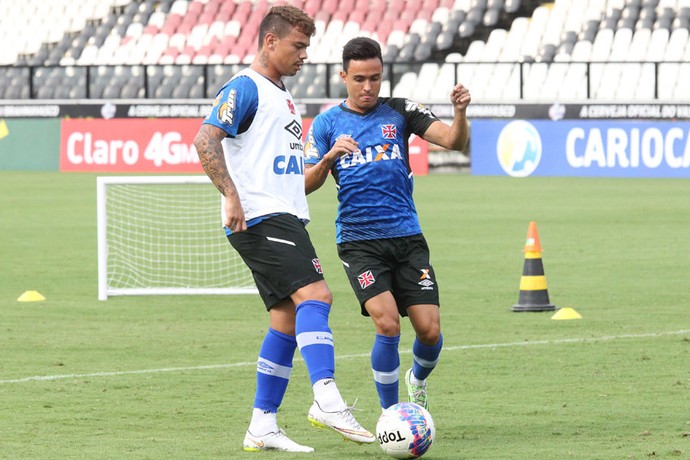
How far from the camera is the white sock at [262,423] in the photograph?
259 inches

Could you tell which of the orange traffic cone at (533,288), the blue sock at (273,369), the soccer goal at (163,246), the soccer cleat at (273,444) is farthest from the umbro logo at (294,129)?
the soccer goal at (163,246)

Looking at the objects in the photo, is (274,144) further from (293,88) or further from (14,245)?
(293,88)

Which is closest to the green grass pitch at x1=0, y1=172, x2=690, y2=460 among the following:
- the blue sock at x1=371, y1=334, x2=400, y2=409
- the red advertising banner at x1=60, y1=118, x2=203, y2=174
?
the blue sock at x1=371, y1=334, x2=400, y2=409

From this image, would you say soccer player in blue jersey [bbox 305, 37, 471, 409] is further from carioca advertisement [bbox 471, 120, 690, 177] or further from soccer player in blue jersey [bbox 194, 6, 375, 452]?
carioca advertisement [bbox 471, 120, 690, 177]

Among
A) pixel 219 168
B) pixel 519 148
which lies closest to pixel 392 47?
pixel 519 148

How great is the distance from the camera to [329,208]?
23.6 metres

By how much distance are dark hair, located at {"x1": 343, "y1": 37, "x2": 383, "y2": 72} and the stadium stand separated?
77.8ft

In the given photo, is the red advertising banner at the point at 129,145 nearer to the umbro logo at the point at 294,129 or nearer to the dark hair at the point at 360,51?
the dark hair at the point at 360,51

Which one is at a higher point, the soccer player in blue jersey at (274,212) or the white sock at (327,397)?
the soccer player in blue jersey at (274,212)

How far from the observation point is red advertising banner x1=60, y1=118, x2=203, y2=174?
109ft

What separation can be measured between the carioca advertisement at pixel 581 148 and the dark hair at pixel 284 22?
881 inches

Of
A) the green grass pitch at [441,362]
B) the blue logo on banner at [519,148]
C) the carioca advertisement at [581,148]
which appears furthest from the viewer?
the blue logo on banner at [519,148]

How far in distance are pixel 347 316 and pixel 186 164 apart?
21.4m

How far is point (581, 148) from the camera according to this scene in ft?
99.2
